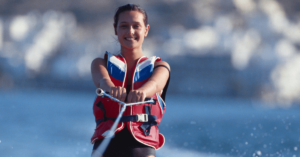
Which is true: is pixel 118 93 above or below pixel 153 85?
below

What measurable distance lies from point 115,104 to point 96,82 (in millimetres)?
324

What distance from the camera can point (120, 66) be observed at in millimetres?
3396

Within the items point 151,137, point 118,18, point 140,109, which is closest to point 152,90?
point 140,109

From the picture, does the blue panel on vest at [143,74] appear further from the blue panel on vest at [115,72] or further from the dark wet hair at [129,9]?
the dark wet hair at [129,9]

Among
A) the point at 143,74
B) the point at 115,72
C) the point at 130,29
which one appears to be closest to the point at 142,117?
the point at 143,74

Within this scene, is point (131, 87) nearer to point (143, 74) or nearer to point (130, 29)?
point (143, 74)

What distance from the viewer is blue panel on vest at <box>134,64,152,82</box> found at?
333cm

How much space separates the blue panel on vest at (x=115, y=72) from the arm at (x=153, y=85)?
342 mm

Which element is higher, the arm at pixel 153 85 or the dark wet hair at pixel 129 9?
the dark wet hair at pixel 129 9

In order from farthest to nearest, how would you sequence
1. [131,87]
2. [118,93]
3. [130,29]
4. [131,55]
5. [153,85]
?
[131,55]
[130,29]
[131,87]
[153,85]
[118,93]

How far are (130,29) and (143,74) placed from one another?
0.52 m

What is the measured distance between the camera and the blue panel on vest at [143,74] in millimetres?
3328

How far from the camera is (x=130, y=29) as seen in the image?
3420 millimetres

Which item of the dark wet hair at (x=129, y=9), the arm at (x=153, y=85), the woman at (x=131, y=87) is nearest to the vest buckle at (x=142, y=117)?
the woman at (x=131, y=87)
